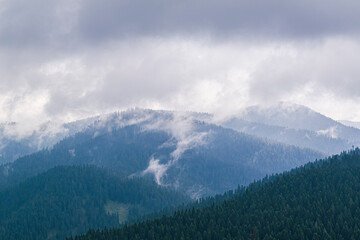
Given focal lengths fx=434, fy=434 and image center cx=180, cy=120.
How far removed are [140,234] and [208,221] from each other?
1225 inches

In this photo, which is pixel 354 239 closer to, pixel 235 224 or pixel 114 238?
pixel 235 224

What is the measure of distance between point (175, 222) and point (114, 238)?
1107 inches

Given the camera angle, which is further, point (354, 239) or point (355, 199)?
point (355, 199)

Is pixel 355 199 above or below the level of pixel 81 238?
above

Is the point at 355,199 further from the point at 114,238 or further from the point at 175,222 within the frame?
the point at 114,238

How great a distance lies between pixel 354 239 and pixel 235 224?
5264 centimetres

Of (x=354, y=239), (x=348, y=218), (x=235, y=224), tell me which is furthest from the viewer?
(x=235, y=224)

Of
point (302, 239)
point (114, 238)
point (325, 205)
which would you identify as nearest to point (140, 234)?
point (114, 238)

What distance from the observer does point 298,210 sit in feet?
628

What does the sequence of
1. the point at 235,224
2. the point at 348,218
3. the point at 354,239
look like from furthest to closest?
the point at 235,224
the point at 348,218
the point at 354,239

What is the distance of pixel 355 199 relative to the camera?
195500 millimetres

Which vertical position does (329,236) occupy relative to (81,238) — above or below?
above

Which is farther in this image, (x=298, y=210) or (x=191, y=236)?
(x=298, y=210)

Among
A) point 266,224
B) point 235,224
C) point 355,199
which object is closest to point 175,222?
point 235,224
